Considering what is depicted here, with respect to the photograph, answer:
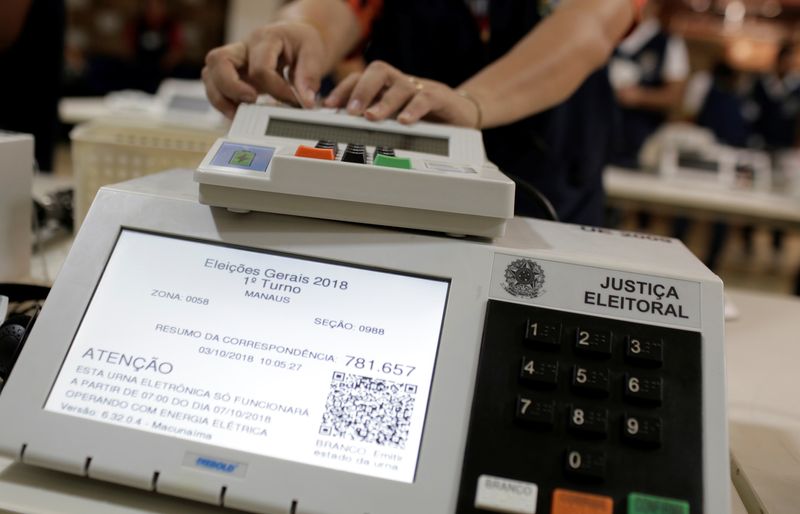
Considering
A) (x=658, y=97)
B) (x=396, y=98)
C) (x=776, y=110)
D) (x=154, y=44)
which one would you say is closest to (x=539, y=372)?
(x=396, y=98)

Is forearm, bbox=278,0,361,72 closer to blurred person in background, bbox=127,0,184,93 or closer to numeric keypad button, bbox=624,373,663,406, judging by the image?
numeric keypad button, bbox=624,373,663,406

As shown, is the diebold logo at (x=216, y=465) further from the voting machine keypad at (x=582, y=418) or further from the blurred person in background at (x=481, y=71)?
the blurred person in background at (x=481, y=71)

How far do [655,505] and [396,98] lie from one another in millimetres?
451

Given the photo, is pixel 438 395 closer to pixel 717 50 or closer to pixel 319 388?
pixel 319 388

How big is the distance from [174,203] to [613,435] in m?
0.39

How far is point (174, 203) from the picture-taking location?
570 millimetres

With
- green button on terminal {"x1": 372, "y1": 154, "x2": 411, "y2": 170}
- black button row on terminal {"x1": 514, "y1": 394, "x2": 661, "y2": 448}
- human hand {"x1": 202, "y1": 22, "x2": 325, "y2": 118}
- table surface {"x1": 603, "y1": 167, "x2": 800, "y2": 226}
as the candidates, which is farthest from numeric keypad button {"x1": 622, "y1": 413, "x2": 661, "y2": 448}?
table surface {"x1": 603, "y1": 167, "x2": 800, "y2": 226}

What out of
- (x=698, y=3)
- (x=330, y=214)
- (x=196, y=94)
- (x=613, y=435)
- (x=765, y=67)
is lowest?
(x=765, y=67)

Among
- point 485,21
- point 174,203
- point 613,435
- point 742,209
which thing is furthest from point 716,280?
point 742,209

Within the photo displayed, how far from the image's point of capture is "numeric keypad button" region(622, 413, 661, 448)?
0.47m

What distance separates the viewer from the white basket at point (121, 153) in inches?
36.0

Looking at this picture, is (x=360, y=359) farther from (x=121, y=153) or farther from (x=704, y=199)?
(x=704, y=199)

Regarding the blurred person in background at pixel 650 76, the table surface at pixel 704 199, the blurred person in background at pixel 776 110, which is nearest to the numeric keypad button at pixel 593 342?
the table surface at pixel 704 199

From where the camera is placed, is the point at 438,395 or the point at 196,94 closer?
the point at 438,395
